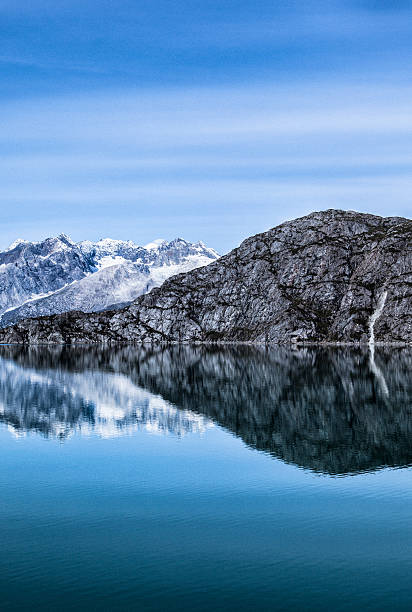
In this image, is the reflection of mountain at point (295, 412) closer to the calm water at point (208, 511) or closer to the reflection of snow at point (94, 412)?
the reflection of snow at point (94, 412)

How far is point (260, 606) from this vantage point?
45.6m

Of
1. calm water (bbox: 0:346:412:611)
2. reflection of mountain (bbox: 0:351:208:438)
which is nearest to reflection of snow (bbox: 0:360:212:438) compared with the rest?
reflection of mountain (bbox: 0:351:208:438)

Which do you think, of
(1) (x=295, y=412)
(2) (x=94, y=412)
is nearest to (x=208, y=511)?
(1) (x=295, y=412)

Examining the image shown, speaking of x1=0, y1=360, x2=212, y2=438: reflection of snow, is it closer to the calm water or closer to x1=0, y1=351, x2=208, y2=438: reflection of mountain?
x1=0, y1=351, x2=208, y2=438: reflection of mountain

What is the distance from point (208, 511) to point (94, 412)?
81.8 m

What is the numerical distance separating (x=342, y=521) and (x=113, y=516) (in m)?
21.7

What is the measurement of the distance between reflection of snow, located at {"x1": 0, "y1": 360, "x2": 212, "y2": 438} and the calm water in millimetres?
956

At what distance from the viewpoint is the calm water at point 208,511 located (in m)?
48.4

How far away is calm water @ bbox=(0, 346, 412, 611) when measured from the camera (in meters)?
48.4

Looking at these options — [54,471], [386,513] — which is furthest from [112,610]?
[54,471]

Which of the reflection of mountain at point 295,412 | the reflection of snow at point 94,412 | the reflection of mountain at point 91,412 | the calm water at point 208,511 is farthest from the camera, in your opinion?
the reflection of mountain at point 91,412

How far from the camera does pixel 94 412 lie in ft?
477

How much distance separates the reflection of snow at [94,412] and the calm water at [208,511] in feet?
3.14

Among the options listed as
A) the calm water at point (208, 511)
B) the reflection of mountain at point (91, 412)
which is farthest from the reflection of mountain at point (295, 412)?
the calm water at point (208, 511)
